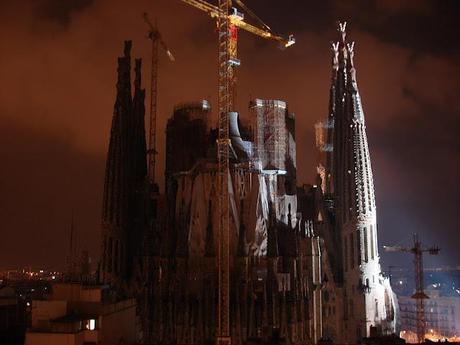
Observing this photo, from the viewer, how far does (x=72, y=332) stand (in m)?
38.7

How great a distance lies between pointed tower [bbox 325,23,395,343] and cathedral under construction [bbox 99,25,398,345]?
15 cm

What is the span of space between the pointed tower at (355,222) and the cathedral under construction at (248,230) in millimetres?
148

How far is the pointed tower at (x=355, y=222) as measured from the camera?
7006 centimetres

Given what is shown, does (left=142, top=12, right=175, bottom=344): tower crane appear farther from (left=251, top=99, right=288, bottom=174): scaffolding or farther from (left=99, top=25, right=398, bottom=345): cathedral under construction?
(left=251, top=99, right=288, bottom=174): scaffolding

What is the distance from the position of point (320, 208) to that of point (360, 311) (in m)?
14.1

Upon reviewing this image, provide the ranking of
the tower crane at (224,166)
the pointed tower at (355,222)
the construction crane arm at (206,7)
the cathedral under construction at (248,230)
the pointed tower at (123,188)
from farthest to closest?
1. the construction crane arm at (206,7)
2. the pointed tower at (123,188)
3. the pointed tower at (355,222)
4. the cathedral under construction at (248,230)
5. the tower crane at (224,166)

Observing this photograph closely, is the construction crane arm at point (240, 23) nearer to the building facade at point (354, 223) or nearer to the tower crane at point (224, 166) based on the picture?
the tower crane at point (224, 166)

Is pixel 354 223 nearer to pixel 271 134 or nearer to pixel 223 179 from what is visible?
pixel 271 134

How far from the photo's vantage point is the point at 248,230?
230 ft

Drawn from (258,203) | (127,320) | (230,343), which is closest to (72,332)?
(127,320)

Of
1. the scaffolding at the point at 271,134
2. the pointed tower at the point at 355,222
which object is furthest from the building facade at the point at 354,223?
the scaffolding at the point at 271,134

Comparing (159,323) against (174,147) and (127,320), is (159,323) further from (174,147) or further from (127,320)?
(174,147)

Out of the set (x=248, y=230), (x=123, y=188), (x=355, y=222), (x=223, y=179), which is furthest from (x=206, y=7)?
(x=355, y=222)

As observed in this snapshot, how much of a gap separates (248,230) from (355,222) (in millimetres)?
13515
